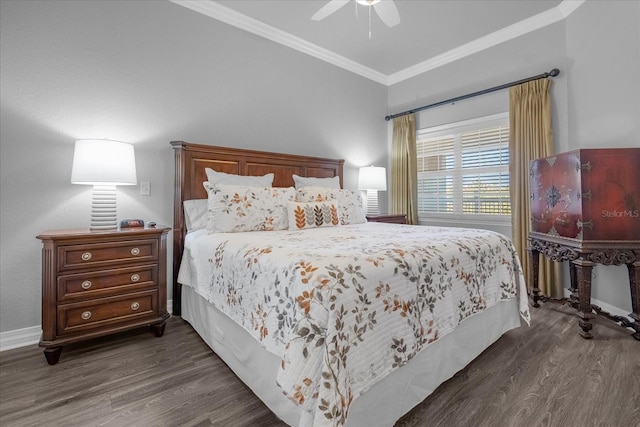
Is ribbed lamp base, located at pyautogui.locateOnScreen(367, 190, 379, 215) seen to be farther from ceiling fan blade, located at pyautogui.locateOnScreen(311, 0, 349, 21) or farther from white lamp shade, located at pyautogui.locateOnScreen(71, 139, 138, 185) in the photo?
white lamp shade, located at pyautogui.locateOnScreen(71, 139, 138, 185)

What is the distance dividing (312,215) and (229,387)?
1.41 meters

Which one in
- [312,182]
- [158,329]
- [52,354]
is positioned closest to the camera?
[52,354]

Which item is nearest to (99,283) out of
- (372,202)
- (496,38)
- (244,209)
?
(244,209)

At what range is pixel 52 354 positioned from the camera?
1832 millimetres

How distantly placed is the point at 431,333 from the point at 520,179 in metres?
2.56

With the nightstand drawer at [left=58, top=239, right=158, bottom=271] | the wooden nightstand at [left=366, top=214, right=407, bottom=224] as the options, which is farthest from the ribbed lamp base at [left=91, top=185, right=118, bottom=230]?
the wooden nightstand at [left=366, top=214, right=407, bottom=224]

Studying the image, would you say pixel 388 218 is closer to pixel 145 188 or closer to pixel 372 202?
pixel 372 202

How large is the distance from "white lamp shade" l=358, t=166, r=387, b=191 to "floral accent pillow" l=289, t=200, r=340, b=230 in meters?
1.23

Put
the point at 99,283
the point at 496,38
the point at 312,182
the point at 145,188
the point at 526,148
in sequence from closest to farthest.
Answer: the point at 99,283 → the point at 145,188 → the point at 526,148 → the point at 312,182 → the point at 496,38

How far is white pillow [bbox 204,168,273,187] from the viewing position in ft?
8.63

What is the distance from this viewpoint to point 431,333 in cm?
147

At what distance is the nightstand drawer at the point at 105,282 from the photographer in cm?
189

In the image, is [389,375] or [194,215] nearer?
[389,375]

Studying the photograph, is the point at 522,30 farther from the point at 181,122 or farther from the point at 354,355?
the point at 354,355
